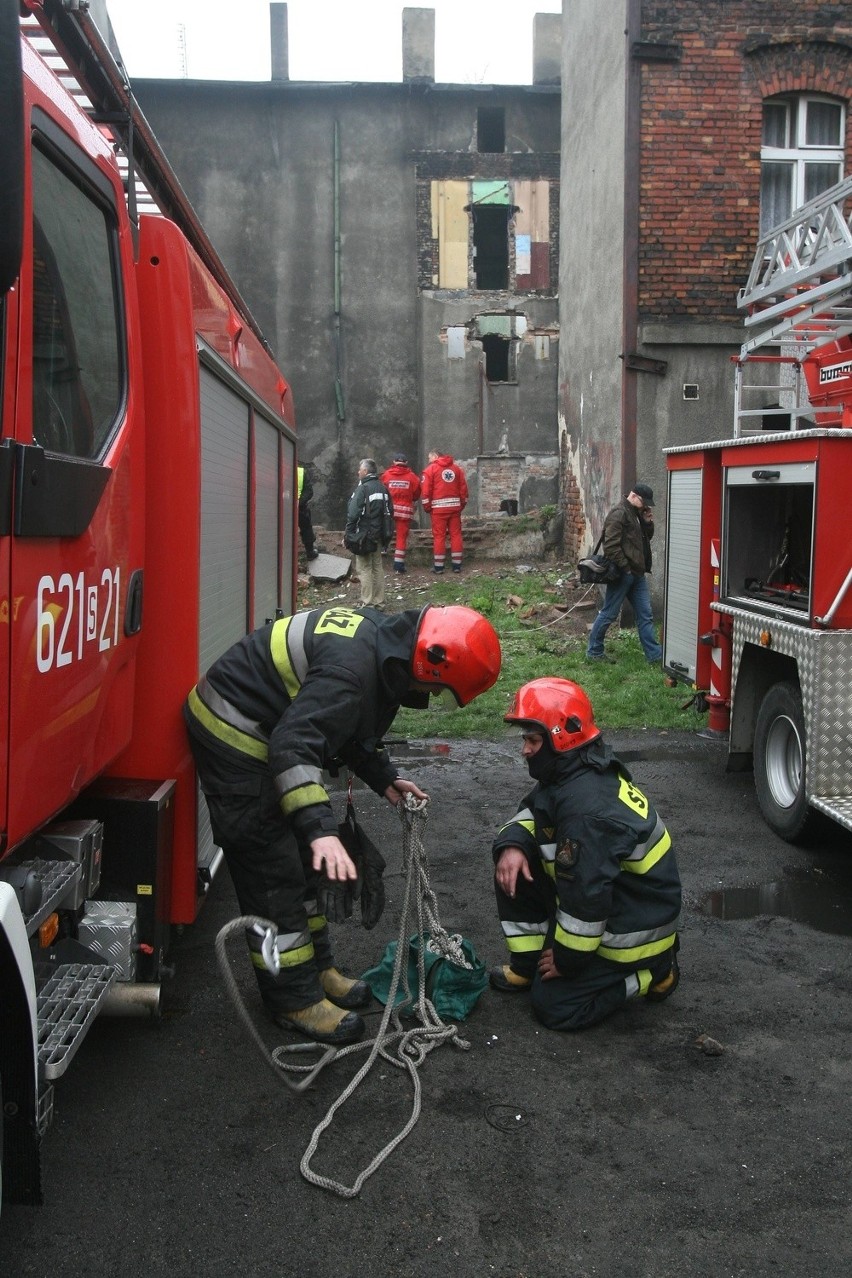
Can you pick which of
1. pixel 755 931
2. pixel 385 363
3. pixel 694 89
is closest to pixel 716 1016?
pixel 755 931

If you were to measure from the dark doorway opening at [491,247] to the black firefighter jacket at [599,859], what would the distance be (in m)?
20.1

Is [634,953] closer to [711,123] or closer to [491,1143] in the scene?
[491,1143]

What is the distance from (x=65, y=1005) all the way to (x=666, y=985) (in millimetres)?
2176

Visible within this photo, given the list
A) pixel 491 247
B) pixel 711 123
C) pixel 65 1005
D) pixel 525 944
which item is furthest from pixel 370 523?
pixel 491 247

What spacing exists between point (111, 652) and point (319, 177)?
21.4m

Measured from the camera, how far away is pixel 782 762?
6.23 meters

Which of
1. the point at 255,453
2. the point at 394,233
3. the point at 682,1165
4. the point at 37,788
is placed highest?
the point at 394,233

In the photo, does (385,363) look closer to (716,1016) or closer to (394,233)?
(394,233)

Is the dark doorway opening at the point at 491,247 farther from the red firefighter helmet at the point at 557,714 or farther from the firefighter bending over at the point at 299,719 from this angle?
the firefighter bending over at the point at 299,719

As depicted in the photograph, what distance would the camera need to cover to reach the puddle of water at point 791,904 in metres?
4.98

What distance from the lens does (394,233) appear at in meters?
22.5

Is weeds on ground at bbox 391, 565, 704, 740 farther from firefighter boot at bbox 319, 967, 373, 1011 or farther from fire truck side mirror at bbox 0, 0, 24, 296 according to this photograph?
fire truck side mirror at bbox 0, 0, 24, 296

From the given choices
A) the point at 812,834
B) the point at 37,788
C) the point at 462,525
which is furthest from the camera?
the point at 462,525

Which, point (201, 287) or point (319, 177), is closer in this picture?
point (201, 287)
